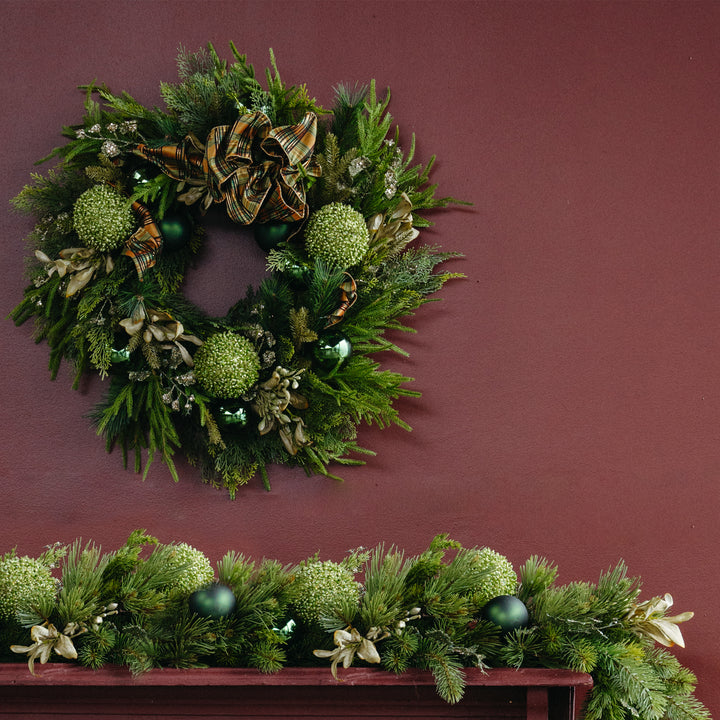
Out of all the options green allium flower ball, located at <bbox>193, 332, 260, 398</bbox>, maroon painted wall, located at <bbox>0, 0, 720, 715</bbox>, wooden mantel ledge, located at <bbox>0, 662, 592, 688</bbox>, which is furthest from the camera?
maroon painted wall, located at <bbox>0, 0, 720, 715</bbox>

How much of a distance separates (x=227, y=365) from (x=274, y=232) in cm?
25

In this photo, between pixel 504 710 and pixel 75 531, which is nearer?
pixel 504 710

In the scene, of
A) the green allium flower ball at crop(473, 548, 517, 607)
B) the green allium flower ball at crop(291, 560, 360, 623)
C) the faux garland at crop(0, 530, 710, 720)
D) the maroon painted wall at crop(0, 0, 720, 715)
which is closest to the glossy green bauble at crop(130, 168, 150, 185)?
the maroon painted wall at crop(0, 0, 720, 715)

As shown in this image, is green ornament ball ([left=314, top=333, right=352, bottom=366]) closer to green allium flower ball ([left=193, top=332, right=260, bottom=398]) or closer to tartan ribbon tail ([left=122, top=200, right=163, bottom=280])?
green allium flower ball ([left=193, top=332, right=260, bottom=398])

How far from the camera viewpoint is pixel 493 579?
1.14m

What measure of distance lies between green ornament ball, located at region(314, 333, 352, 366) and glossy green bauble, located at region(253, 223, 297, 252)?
197 mm

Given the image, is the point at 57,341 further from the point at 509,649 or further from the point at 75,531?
the point at 509,649

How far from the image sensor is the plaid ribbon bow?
125cm

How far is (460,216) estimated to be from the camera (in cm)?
143

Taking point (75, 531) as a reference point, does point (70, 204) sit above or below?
above

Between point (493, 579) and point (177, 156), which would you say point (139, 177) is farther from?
point (493, 579)

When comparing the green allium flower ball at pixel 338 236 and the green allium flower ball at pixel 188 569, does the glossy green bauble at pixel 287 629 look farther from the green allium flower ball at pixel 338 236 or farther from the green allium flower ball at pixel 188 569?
the green allium flower ball at pixel 338 236

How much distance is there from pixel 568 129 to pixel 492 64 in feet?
0.64

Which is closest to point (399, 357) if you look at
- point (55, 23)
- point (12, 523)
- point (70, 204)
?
point (70, 204)
